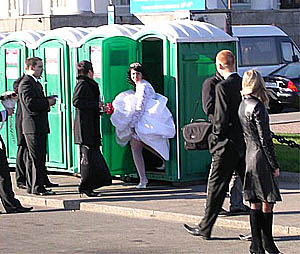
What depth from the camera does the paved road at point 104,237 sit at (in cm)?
910

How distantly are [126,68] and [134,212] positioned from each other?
106 inches

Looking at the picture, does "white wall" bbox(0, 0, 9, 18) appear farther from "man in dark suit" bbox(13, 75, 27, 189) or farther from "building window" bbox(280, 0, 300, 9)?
"man in dark suit" bbox(13, 75, 27, 189)

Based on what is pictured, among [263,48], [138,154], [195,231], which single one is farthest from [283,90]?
[195,231]

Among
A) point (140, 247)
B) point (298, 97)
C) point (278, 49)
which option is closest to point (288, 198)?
point (140, 247)

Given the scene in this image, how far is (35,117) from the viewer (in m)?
12.3

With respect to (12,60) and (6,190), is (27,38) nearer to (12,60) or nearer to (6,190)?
(12,60)

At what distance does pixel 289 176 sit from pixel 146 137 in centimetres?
226

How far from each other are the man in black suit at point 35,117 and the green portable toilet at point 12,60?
2079 millimetres

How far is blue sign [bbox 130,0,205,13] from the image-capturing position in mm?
16252

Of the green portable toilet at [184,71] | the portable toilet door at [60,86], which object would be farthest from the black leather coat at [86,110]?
the portable toilet door at [60,86]

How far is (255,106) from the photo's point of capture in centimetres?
847

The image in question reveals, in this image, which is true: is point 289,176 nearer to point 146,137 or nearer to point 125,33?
point 146,137

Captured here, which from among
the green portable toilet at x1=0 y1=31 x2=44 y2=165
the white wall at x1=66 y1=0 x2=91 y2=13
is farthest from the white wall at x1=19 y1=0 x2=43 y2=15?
the green portable toilet at x1=0 y1=31 x2=44 y2=165

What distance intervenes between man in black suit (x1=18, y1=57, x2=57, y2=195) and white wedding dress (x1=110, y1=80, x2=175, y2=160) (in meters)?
1.00
